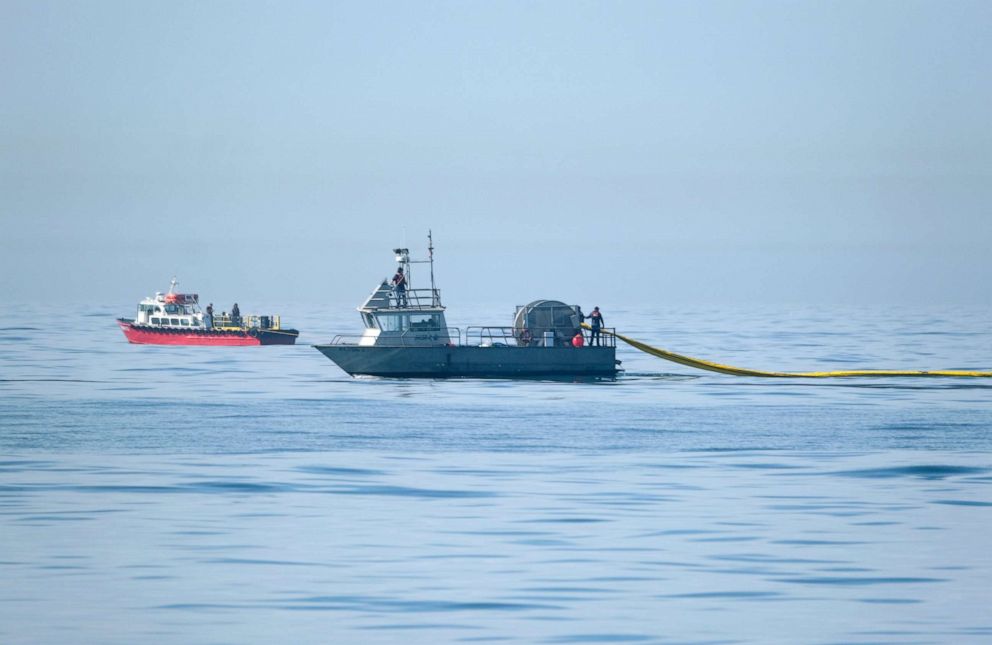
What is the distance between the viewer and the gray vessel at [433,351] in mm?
69812

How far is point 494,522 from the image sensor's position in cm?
2922

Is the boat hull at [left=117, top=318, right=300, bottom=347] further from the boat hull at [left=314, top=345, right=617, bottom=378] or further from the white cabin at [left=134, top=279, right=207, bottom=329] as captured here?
the boat hull at [left=314, top=345, right=617, bottom=378]

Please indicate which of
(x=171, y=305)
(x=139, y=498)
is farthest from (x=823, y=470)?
(x=171, y=305)

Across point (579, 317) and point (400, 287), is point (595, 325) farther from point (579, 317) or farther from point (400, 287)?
point (400, 287)

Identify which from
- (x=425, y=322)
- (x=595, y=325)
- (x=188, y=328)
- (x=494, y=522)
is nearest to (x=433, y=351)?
(x=425, y=322)

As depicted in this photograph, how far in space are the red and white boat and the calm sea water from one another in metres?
56.0

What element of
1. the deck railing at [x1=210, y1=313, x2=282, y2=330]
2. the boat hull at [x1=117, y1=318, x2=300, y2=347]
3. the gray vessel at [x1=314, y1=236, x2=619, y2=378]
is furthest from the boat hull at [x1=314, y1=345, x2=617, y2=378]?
the deck railing at [x1=210, y1=313, x2=282, y2=330]

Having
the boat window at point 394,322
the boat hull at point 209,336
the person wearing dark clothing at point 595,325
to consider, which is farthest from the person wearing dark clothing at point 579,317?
the boat hull at point 209,336

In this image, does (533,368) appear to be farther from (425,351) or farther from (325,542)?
(325,542)

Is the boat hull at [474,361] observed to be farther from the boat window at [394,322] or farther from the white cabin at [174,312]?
the white cabin at [174,312]

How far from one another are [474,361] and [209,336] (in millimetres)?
54133

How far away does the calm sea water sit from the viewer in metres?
21.0

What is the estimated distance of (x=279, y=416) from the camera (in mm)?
56125

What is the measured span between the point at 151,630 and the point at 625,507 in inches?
547
